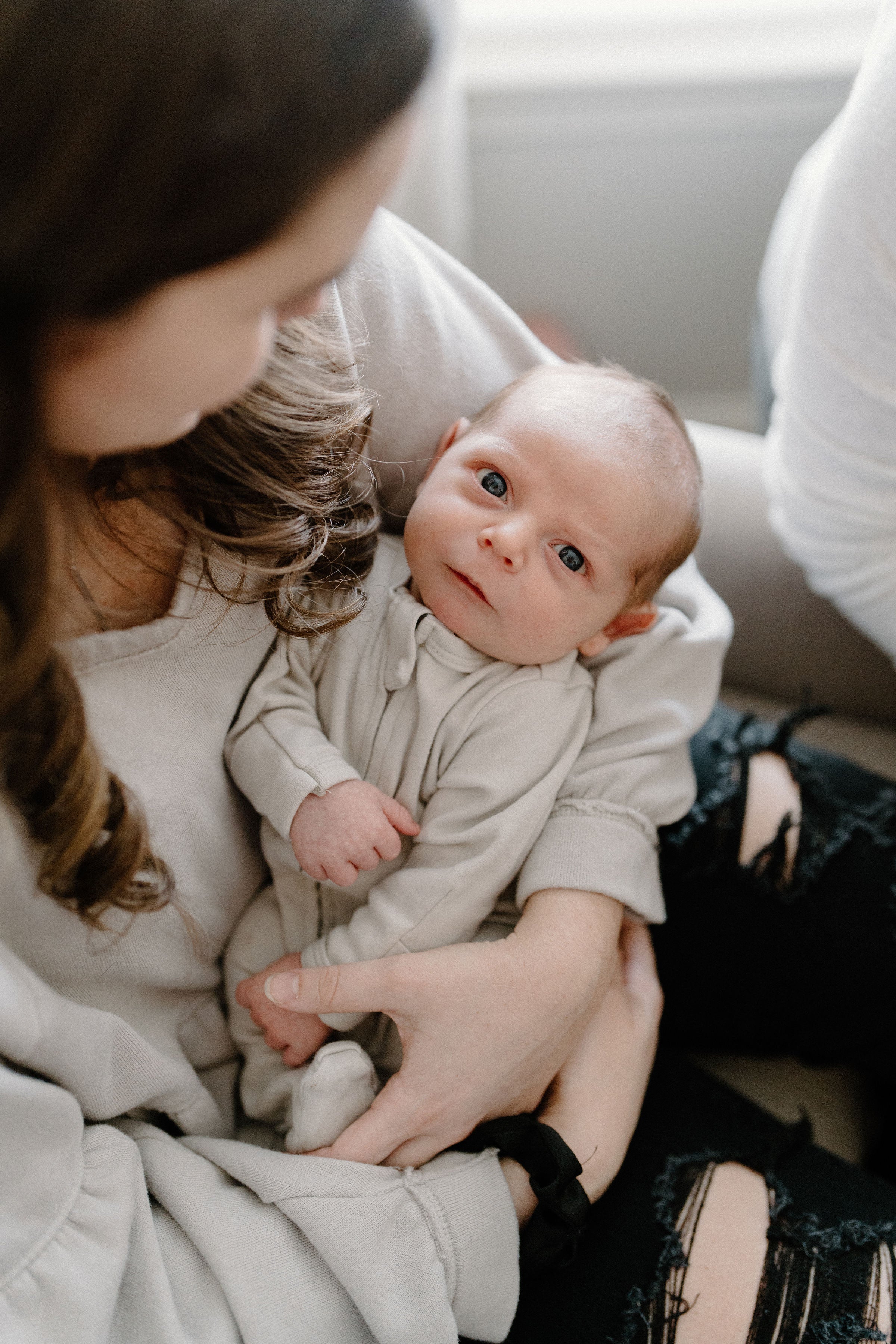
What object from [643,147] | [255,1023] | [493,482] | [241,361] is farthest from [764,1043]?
[643,147]

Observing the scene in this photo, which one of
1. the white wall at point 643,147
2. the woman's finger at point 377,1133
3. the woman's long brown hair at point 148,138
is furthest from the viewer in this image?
the white wall at point 643,147

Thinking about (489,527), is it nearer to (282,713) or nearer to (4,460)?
(282,713)

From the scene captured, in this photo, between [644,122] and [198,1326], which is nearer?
[198,1326]

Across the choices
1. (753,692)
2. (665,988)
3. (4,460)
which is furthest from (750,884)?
(4,460)

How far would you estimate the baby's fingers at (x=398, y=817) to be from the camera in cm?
74

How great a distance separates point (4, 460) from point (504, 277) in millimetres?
1604

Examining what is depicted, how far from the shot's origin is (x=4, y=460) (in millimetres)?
403

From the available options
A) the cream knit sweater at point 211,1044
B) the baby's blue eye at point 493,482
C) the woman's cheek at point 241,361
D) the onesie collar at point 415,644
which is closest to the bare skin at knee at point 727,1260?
the cream knit sweater at point 211,1044

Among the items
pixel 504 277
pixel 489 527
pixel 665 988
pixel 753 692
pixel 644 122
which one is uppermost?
pixel 644 122

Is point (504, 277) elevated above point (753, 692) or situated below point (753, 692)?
above

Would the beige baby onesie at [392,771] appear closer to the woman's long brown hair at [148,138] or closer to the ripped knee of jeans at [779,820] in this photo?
the ripped knee of jeans at [779,820]

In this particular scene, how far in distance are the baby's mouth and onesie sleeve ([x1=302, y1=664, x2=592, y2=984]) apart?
75mm

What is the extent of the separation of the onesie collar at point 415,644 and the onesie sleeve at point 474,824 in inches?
1.6

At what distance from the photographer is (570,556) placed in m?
0.78
